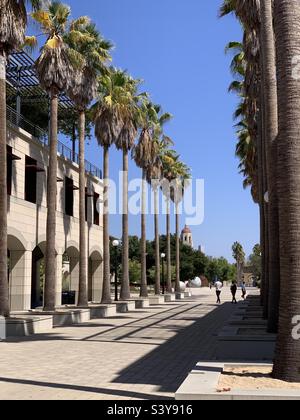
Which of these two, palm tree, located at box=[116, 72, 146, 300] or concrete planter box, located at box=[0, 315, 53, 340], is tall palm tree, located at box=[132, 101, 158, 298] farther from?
concrete planter box, located at box=[0, 315, 53, 340]

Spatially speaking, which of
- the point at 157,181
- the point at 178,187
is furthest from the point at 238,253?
the point at 157,181

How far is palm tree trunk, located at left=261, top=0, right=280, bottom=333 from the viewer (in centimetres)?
1492

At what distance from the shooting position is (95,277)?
135 ft

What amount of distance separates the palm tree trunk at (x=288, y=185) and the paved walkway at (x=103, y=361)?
2.12 metres

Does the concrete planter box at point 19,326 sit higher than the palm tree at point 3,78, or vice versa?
the palm tree at point 3,78

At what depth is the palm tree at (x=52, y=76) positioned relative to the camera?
2214 centimetres

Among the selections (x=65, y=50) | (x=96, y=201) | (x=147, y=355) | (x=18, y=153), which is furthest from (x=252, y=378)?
(x=96, y=201)

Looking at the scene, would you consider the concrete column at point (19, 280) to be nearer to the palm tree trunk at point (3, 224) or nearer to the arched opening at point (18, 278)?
the arched opening at point (18, 278)

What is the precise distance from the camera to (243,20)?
64.6 ft

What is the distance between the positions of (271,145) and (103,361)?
740 cm

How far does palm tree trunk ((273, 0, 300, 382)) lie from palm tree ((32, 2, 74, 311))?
592 inches

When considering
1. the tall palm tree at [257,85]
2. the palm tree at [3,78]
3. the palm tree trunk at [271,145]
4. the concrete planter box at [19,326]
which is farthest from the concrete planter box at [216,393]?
the palm tree at [3,78]

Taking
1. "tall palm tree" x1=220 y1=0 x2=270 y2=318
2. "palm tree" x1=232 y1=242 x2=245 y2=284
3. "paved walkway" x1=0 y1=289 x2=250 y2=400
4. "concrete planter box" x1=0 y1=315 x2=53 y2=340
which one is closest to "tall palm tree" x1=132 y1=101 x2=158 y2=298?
"tall palm tree" x1=220 y1=0 x2=270 y2=318

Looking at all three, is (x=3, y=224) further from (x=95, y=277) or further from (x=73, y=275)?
(x=95, y=277)
